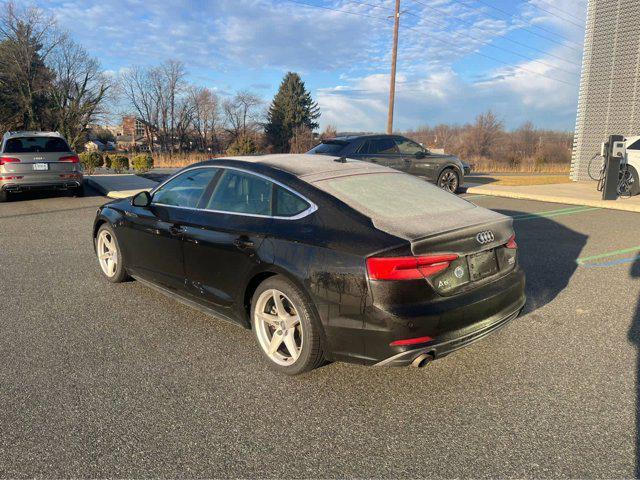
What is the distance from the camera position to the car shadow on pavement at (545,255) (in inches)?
196

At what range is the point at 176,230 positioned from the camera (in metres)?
4.10

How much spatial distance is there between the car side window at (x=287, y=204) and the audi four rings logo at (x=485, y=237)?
117cm

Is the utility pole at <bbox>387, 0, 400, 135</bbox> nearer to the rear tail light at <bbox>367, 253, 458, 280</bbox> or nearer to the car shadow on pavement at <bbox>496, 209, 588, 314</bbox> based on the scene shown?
the car shadow on pavement at <bbox>496, 209, 588, 314</bbox>

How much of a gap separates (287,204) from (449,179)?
10.2m

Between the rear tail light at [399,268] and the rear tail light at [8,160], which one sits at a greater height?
A: the rear tail light at [8,160]

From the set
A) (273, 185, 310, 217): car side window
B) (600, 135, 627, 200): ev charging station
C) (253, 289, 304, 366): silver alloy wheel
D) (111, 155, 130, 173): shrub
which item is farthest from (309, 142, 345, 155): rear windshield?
(111, 155, 130, 173): shrub

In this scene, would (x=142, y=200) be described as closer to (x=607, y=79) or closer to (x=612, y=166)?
(x=612, y=166)

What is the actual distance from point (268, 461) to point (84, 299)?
10.5 ft

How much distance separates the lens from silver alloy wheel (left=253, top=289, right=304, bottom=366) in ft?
10.6

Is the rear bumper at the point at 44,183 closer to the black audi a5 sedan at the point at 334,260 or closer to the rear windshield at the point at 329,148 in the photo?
the rear windshield at the point at 329,148

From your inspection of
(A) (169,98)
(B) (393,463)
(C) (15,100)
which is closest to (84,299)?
(B) (393,463)

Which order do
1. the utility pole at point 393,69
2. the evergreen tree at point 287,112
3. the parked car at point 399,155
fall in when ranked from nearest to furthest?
the parked car at point 399,155 < the utility pole at point 393,69 < the evergreen tree at point 287,112

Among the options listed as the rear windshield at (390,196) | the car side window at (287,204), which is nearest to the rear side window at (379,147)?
the rear windshield at (390,196)

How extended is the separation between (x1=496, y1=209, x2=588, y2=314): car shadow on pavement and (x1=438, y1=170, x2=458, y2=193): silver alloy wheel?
10.2ft
